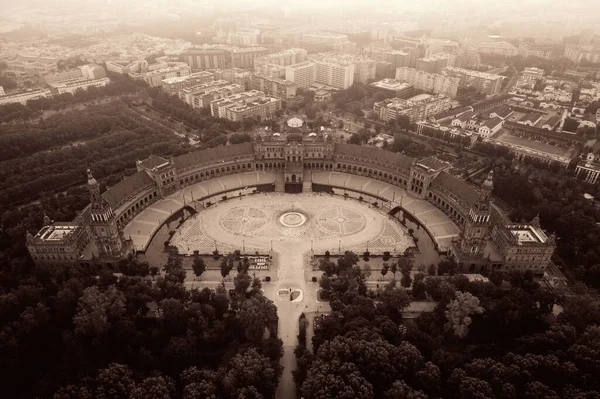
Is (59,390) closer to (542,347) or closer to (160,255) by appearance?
(160,255)

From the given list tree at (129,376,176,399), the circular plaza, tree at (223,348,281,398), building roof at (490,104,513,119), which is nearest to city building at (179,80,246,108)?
the circular plaza

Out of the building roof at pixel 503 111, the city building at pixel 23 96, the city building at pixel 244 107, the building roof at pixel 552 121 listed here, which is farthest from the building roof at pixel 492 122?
the city building at pixel 23 96

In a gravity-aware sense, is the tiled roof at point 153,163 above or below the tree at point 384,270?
above

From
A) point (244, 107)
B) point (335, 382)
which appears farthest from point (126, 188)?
point (335, 382)

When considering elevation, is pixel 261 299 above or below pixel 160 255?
above

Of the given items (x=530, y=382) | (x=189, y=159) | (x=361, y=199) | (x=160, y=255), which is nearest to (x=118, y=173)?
(x=189, y=159)

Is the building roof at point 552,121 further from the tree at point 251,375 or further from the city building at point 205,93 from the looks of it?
the tree at point 251,375
